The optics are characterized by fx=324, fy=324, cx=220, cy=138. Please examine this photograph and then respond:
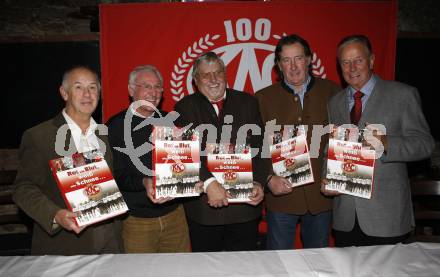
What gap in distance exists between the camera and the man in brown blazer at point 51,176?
187cm

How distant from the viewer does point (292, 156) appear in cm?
226

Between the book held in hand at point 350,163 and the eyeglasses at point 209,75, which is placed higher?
the eyeglasses at point 209,75

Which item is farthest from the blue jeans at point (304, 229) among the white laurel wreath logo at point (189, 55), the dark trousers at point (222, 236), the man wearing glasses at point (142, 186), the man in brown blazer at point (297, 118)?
the white laurel wreath logo at point (189, 55)

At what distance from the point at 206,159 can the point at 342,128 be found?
2.98ft

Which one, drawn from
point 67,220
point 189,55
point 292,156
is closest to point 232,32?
point 189,55

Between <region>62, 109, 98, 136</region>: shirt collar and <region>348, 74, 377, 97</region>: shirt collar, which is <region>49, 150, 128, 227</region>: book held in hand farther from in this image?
<region>348, 74, 377, 97</region>: shirt collar

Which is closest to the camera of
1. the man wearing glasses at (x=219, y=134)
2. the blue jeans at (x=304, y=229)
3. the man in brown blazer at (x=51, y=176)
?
the man in brown blazer at (x=51, y=176)

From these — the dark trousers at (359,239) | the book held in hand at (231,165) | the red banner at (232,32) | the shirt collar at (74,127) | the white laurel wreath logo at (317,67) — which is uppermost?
the red banner at (232,32)

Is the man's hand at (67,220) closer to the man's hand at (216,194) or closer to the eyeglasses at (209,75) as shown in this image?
the man's hand at (216,194)

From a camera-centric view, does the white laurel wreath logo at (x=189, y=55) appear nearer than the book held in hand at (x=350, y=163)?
No

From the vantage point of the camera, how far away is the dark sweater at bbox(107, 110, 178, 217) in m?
2.18

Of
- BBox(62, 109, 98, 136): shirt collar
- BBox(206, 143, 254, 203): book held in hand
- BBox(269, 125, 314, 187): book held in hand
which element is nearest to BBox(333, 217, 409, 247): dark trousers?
BBox(269, 125, 314, 187): book held in hand

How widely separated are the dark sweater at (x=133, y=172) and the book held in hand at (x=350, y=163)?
3.85 feet

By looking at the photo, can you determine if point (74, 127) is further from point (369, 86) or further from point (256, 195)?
point (369, 86)
